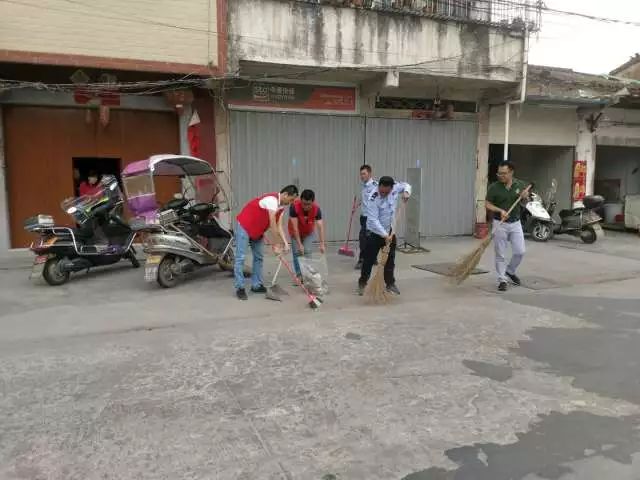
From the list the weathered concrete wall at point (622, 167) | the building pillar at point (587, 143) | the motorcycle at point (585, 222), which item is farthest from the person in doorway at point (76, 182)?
the weathered concrete wall at point (622, 167)

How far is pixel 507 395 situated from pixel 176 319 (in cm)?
354

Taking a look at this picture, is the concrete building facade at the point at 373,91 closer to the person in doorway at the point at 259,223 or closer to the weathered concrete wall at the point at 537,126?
the weathered concrete wall at the point at 537,126

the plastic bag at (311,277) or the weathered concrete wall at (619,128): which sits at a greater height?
the weathered concrete wall at (619,128)

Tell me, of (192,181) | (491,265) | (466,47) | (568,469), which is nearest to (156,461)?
(568,469)

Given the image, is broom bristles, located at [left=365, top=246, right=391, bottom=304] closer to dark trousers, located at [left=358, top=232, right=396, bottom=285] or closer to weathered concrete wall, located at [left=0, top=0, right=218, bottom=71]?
dark trousers, located at [left=358, top=232, right=396, bottom=285]

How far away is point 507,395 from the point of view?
396 centimetres

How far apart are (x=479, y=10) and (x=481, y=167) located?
3534 mm

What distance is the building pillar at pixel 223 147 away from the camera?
424 inches

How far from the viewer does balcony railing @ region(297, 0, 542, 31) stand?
11383 millimetres

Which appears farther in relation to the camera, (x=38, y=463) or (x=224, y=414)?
(x=224, y=414)

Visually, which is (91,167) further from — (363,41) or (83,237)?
(363,41)

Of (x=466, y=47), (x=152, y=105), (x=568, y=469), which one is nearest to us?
(x=568, y=469)

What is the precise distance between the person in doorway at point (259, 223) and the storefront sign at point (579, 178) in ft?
34.0

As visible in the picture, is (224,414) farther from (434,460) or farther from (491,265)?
(491,265)
